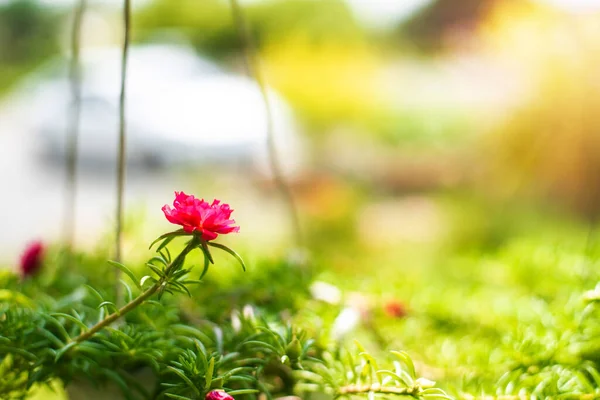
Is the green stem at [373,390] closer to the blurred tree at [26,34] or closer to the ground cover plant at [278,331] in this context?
the ground cover plant at [278,331]

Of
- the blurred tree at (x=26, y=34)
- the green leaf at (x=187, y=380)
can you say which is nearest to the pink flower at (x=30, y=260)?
the green leaf at (x=187, y=380)

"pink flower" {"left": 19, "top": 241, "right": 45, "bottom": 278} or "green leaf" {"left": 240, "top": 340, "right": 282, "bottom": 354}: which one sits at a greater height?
"pink flower" {"left": 19, "top": 241, "right": 45, "bottom": 278}

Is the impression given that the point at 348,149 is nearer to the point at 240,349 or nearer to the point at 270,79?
the point at 270,79

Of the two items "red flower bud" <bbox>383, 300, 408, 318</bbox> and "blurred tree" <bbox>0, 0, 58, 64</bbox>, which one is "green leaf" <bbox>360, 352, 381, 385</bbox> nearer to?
"red flower bud" <bbox>383, 300, 408, 318</bbox>

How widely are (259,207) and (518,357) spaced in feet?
7.23

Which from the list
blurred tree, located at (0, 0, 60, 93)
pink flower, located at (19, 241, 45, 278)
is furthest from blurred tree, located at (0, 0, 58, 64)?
pink flower, located at (19, 241, 45, 278)

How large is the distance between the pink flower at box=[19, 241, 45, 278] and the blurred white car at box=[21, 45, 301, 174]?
8.09ft

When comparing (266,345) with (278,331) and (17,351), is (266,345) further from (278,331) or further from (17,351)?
(17,351)

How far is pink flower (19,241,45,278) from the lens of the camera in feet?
1.71

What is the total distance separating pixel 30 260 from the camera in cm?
52

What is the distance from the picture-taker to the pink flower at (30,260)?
522 mm

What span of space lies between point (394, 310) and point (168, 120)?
10.4 feet

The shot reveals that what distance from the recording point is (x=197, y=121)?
3646mm

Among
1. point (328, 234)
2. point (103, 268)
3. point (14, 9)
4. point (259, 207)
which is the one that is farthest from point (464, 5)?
point (103, 268)
